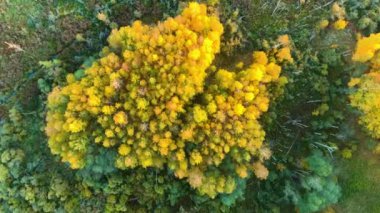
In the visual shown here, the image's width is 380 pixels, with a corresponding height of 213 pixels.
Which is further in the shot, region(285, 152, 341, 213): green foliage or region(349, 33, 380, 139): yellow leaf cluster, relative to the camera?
region(349, 33, 380, 139): yellow leaf cluster

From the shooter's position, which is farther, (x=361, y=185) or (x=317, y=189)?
Result: (x=361, y=185)

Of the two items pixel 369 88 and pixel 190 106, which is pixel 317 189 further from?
pixel 190 106

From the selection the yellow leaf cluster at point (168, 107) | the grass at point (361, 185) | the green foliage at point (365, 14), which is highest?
the green foliage at point (365, 14)

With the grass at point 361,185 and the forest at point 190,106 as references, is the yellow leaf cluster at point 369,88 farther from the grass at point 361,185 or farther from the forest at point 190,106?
the grass at point 361,185

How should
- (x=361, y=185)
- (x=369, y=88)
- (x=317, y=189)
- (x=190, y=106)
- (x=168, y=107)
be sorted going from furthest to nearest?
1. (x=361, y=185)
2. (x=369, y=88)
3. (x=317, y=189)
4. (x=190, y=106)
5. (x=168, y=107)

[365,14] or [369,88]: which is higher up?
[365,14]

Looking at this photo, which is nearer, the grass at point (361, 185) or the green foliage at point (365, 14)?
the green foliage at point (365, 14)

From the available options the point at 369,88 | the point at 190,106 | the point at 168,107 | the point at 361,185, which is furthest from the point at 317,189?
the point at 168,107

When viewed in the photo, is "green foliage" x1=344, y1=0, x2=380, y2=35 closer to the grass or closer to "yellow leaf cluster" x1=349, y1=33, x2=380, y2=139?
"yellow leaf cluster" x1=349, y1=33, x2=380, y2=139

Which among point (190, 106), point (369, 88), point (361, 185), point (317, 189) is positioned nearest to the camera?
point (190, 106)

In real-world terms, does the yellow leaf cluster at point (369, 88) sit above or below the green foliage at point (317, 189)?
above

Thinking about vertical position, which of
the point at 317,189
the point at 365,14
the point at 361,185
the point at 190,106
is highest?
the point at 365,14

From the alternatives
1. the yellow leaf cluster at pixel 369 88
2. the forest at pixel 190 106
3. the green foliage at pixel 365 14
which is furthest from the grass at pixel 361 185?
the green foliage at pixel 365 14

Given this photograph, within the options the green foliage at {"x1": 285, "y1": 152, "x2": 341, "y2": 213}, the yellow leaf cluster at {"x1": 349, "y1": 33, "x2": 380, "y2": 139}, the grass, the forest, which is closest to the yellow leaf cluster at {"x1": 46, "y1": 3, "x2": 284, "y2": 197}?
the forest
